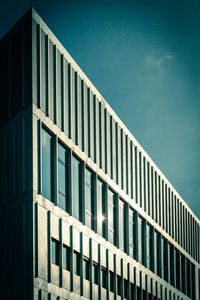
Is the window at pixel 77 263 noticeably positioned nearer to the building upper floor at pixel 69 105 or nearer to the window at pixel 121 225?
the building upper floor at pixel 69 105

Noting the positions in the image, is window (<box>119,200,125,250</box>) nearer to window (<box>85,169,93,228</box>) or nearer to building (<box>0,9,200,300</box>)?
building (<box>0,9,200,300</box>)

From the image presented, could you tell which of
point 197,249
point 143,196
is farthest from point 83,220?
point 197,249

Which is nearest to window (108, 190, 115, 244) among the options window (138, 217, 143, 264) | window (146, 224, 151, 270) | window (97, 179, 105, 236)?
window (97, 179, 105, 236)

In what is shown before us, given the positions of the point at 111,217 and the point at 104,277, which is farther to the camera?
the point at 111,217

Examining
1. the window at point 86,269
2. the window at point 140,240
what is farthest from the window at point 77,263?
the window at point 140,240

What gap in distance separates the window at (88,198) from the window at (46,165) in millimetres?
4457

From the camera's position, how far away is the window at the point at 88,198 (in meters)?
31.1

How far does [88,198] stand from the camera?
31.8 metres

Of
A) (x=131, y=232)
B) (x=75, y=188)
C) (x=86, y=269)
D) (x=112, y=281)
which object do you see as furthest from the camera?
(x=131, y=232)

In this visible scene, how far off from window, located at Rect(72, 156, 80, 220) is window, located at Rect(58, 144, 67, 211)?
1003mm

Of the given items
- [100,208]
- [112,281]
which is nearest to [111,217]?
[100,208]

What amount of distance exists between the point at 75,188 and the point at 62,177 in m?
1.64

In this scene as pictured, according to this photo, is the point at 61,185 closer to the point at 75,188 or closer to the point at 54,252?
the point at 75,188

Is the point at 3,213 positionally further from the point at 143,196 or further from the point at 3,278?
the point at 143,196
